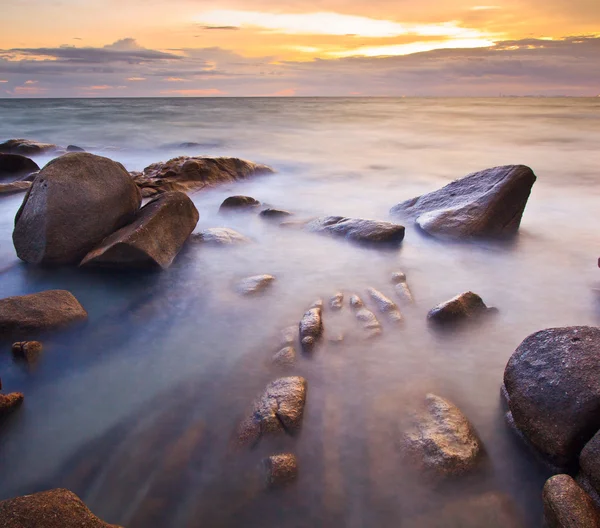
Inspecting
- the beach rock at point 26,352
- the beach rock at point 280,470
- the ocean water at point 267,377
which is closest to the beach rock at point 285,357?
the ocean water at point 267,377

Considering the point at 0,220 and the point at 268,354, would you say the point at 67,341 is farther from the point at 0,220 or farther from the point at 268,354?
the point at 0,220

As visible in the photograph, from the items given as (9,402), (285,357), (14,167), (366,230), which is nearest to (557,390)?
(285,357)

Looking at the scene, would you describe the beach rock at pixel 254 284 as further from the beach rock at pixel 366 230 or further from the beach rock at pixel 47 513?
the beach rock at pixel 47 513

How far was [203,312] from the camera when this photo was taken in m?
4.20

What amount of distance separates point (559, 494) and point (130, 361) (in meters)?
2.79

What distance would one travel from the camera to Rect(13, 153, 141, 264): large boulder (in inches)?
184

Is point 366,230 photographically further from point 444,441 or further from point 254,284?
point 444,441

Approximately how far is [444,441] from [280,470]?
884mm

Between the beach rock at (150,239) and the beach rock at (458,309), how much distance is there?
9.13ft

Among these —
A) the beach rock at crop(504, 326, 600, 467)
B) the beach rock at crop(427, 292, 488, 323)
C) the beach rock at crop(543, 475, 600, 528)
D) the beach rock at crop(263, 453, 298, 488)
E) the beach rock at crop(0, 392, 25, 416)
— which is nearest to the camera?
the beach rock at crop(543, 475, 600, 528)

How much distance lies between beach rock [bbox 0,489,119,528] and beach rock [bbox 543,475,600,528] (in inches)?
74.1

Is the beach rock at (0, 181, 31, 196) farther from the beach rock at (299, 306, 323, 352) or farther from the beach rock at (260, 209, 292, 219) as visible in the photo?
the beach rock at (299, 306, 323, 352)

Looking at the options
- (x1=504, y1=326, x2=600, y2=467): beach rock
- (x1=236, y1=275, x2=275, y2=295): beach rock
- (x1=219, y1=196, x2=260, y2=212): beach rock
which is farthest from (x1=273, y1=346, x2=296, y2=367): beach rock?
(x1=219, y1=196, x2=260, y2=212): beach rock

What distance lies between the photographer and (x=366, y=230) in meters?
5.87
